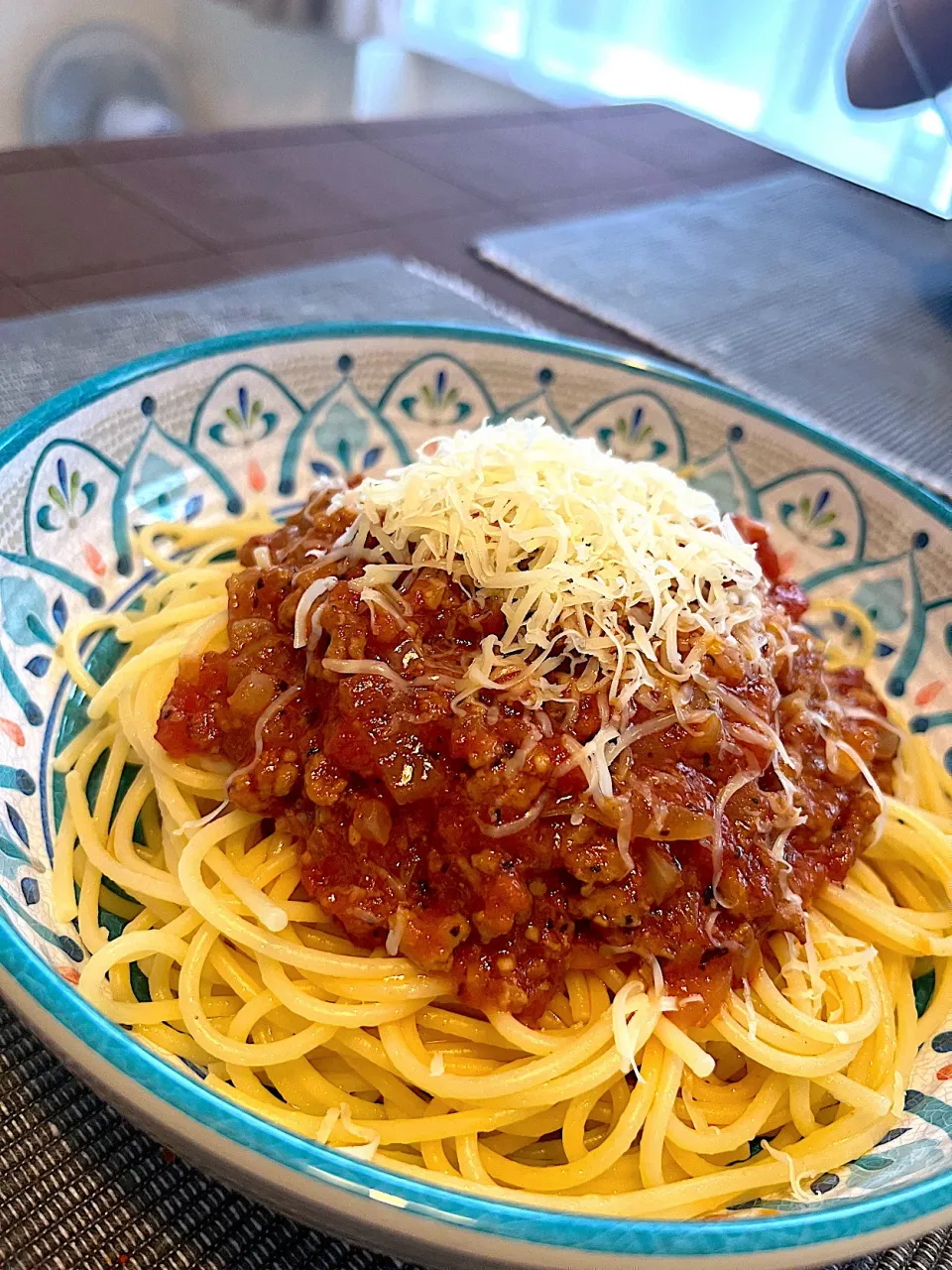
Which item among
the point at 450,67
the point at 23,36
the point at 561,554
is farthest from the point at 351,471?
the point at 450,67

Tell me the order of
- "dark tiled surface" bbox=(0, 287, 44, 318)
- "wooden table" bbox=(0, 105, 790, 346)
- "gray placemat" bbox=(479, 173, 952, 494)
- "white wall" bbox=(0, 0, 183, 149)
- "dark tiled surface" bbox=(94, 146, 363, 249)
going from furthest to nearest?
"white wall" bbox=(0, 0, 183, 149), "dark tiled surface" bbox=(94, 146, 363, 249), "gray placemat" bbox=(479, 173, 952, 494), "wooden table" bbox=(0, 105, 790, 346), "dark tiled surface" bbox=(0, 287, 44, 318)

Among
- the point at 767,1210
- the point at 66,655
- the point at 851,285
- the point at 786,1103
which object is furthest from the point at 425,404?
the point at 851,285

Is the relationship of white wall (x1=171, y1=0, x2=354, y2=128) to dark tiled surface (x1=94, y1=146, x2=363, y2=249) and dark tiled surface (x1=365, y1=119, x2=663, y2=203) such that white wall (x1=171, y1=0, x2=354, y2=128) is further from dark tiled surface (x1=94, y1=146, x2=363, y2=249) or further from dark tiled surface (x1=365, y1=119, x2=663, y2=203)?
dark tiled surface (x1=94, y1=146, x2=363, y2=249)

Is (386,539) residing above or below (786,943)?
above

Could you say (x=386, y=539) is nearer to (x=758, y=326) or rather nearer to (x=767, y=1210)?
(x=767, y=1210)

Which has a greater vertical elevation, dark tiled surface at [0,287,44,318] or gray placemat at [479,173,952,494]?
gray placemat at [479,173,952,494]

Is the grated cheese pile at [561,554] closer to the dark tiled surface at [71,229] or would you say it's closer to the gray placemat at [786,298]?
the gray placemat at [786,298]

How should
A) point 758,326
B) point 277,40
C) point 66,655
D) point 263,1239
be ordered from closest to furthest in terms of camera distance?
point 263,1239 < point 66,655 < point 758,326 < point 277,40

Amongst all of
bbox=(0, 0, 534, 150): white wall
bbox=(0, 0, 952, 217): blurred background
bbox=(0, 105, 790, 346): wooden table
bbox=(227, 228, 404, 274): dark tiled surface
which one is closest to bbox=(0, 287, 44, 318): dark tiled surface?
bbox=(0, 105, 790, 346): wooden table
